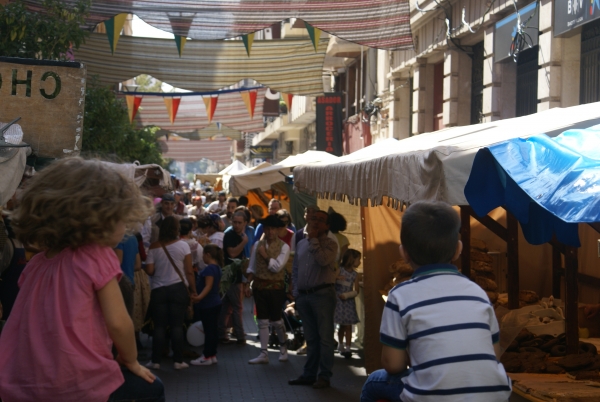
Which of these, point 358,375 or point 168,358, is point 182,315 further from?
point 358,375

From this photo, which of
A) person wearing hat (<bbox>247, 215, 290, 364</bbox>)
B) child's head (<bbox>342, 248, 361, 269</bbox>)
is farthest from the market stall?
child's head (<bbox>342, 248, 361, 269</bbox>)

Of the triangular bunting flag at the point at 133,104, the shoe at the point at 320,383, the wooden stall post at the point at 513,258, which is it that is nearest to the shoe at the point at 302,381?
the shoe at the point at 320,383

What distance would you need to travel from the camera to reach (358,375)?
963 cm

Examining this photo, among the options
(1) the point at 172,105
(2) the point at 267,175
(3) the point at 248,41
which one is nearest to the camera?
(3) the point at 248,41

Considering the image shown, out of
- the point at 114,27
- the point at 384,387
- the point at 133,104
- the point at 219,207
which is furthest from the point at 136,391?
the point at 133,104

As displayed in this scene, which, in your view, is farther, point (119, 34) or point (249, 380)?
point (119, 34)

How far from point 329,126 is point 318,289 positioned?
20408 millimetres

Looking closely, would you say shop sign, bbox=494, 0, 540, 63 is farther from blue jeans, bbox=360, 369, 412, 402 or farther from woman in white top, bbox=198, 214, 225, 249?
blue jeans, bbox=360, 369, 412, 402

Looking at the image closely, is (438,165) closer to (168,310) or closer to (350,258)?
(168,310)

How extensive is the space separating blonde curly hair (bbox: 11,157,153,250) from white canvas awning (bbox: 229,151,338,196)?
36.8 ft

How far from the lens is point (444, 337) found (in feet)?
10.6

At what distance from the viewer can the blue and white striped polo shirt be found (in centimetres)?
321

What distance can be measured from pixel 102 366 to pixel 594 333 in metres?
5.95

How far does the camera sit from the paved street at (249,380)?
27.7ft
